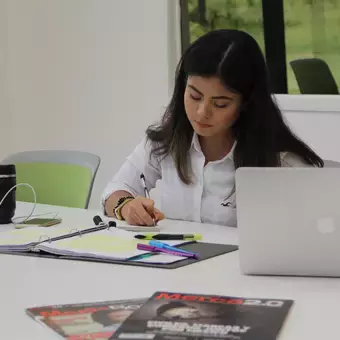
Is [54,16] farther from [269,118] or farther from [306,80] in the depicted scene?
[269,118]

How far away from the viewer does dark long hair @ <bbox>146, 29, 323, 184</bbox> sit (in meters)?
2.16

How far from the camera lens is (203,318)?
114cm

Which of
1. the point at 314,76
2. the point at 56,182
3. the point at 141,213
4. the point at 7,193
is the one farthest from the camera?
the point at 314,76

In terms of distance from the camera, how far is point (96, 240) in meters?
1.79

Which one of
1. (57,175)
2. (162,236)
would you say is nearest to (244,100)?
(162,236)

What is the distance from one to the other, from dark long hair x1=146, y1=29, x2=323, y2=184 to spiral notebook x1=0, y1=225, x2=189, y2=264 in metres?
0.53

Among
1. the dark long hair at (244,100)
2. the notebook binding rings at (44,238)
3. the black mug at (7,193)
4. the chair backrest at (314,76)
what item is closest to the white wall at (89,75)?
the chair backrest at (314,76)

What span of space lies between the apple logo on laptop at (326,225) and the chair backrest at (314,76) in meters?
2.24

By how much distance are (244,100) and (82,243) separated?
2.50ft

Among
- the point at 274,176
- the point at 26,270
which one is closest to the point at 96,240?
the point at 26,270

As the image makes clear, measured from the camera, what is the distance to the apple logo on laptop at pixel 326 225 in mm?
1402

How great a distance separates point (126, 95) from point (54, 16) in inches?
27.6

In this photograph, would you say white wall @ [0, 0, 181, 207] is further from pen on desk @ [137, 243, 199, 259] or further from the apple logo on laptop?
the apple logo on laptop

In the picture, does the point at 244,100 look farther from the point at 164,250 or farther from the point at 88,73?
the point at 88,73
